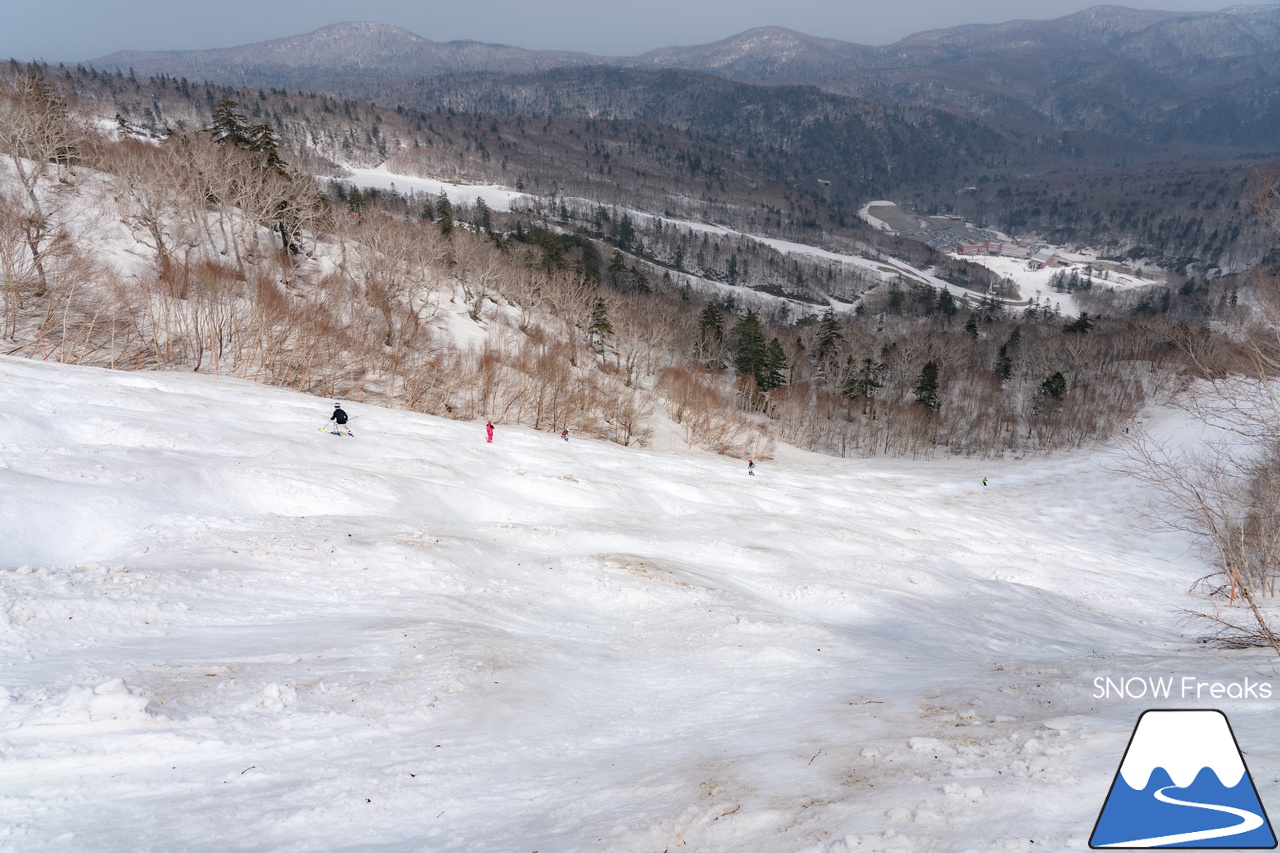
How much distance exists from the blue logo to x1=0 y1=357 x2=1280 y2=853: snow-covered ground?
262mm

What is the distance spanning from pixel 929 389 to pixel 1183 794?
7819 cm

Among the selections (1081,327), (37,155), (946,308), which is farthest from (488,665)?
(946,308)

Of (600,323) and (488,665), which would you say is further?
(600,323)

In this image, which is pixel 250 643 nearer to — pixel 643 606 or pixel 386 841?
pixel 386 841

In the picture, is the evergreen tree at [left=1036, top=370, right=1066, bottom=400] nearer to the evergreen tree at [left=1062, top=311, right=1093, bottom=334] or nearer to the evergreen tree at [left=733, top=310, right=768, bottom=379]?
the evergreen tree at [left=1062, top=311, right=1093, bottom=334]

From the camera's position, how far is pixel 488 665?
30.2ft

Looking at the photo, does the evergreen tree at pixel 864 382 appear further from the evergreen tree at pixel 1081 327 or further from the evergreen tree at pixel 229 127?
the evergreen tree at pixel 229 127

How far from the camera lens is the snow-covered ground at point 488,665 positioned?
18.2 feet

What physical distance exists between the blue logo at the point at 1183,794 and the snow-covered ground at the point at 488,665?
10.3 inches

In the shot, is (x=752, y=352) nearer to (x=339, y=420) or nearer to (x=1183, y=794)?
(x=339, y=420)

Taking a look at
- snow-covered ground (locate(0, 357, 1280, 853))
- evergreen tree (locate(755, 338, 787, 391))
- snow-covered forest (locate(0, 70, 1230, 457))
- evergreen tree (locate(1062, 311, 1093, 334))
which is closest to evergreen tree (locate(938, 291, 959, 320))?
snow-covered forest (locate(0, 70, 1230, 457))

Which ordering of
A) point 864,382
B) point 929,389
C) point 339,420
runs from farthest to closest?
point 864,382
point 929,389
point 339,420

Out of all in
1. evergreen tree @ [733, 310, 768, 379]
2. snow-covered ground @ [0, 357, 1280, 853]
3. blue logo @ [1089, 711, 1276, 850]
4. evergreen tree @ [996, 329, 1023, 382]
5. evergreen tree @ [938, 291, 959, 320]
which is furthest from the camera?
evergreen tree @ [938, 291, 959, 320]

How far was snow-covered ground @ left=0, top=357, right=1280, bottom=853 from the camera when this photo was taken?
18.2 feet
